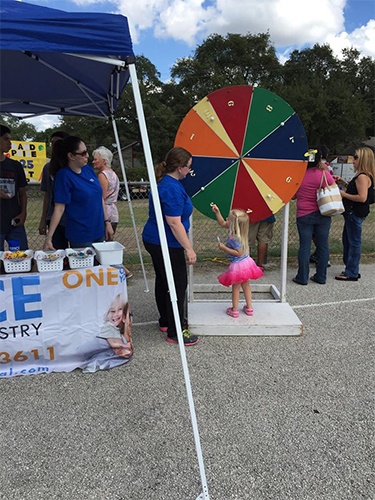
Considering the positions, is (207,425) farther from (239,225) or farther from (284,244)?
(284,244)

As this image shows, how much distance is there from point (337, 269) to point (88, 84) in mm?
4450

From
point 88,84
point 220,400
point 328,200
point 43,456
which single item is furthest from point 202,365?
point 88,84

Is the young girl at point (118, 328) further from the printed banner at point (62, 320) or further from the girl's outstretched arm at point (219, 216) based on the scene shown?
the girl's outstretched arm at point (219, 216)

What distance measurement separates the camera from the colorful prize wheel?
3520mm

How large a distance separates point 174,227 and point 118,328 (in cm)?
93

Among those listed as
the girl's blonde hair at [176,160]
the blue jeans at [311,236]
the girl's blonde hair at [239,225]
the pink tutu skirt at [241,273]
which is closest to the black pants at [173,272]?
the pink tutu skirt at [241,273]

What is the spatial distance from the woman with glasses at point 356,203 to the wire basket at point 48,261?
150 inches

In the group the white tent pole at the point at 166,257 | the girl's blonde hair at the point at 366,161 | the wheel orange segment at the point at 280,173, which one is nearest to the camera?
the white tent pole at the point at 166,257

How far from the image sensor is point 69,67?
13.6 ft

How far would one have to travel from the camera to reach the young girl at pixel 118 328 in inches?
119

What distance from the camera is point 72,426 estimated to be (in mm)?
2367

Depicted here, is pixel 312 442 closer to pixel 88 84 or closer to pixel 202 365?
pixel 202 365

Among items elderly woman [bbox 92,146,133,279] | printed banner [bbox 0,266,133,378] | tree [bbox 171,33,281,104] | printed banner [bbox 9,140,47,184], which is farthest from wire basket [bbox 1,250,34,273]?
tree [bbox 171,33,281,104]

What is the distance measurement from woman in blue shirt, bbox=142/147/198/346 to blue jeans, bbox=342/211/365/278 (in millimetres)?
2851
